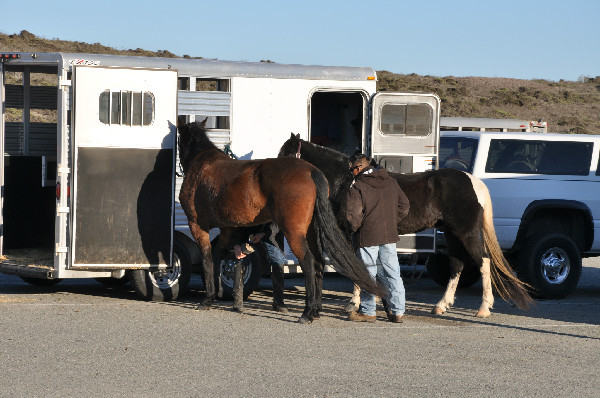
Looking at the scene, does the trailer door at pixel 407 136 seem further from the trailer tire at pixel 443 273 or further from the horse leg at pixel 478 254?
the trailer tire at pixel 443 273

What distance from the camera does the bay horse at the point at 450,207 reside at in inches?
436

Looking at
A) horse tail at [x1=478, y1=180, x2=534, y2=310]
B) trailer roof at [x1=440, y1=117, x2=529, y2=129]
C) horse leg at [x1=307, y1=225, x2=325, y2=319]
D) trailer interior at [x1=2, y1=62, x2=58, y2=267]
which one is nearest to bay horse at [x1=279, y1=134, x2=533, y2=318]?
horse tail at [x1=478, y1=180, x2=534, y2=310]

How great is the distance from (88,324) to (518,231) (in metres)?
6.05

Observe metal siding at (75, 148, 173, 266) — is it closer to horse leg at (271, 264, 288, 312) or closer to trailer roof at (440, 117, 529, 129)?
horse leg at (271, 264, 288, 312)

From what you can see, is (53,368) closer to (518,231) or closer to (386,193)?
(386,193)

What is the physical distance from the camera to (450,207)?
440 inches

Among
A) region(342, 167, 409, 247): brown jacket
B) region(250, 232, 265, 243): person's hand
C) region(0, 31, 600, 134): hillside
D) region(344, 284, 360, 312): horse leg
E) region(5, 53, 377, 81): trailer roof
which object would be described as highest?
region(0, 31, 600, 134): hillside

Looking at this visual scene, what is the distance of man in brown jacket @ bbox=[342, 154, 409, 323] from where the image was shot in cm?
1010

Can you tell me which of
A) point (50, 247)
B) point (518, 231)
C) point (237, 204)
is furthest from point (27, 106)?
point (518, 231)

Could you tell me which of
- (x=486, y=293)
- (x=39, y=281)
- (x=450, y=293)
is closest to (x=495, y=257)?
(x=486, y=293)

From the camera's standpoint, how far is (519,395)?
686 centimetres

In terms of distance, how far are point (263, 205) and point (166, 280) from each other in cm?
185

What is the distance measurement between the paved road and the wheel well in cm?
117

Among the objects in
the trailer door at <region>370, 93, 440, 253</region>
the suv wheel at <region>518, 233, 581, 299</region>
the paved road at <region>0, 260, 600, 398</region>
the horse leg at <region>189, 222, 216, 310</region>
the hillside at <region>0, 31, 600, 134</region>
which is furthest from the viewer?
the hillside at <region>0, 31, 600, 134</region>
